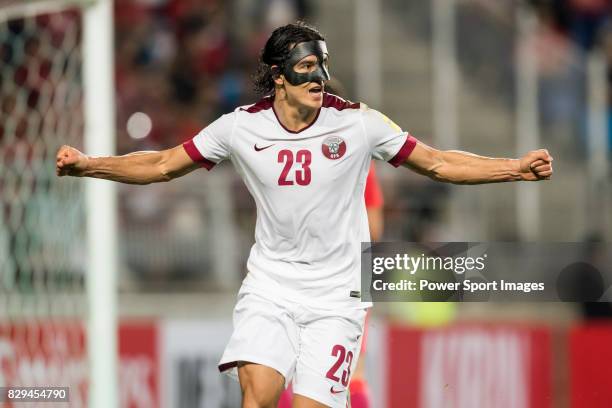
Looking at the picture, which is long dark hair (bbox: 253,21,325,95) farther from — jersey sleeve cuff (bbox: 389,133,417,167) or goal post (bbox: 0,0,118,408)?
goal post (bbox: 0,0,118,408)

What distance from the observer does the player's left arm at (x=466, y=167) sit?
5.27m

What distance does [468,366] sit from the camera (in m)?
10.3

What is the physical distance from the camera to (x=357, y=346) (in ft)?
18.0

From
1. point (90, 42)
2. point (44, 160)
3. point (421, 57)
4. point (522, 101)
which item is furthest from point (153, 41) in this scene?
point (90, 42)

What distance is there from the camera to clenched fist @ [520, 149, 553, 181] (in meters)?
5.18

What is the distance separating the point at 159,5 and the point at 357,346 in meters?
10.6

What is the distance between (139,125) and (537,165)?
914 centimetres

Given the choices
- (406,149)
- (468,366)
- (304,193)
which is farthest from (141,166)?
(468,366)

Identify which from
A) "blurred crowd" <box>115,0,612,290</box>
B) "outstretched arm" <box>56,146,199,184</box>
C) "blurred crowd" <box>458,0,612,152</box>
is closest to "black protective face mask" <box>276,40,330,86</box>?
"outstretched arm" <box>56,146,199,184</box>

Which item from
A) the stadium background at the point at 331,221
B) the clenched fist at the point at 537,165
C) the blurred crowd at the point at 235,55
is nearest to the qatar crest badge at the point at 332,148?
the clenched fist at the point at 537,165

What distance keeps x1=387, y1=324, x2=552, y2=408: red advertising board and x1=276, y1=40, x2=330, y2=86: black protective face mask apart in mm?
5178

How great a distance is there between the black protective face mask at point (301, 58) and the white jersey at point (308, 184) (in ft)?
0.60

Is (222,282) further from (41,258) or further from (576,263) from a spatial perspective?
(576,263)

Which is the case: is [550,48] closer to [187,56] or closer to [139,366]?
[187,56]
